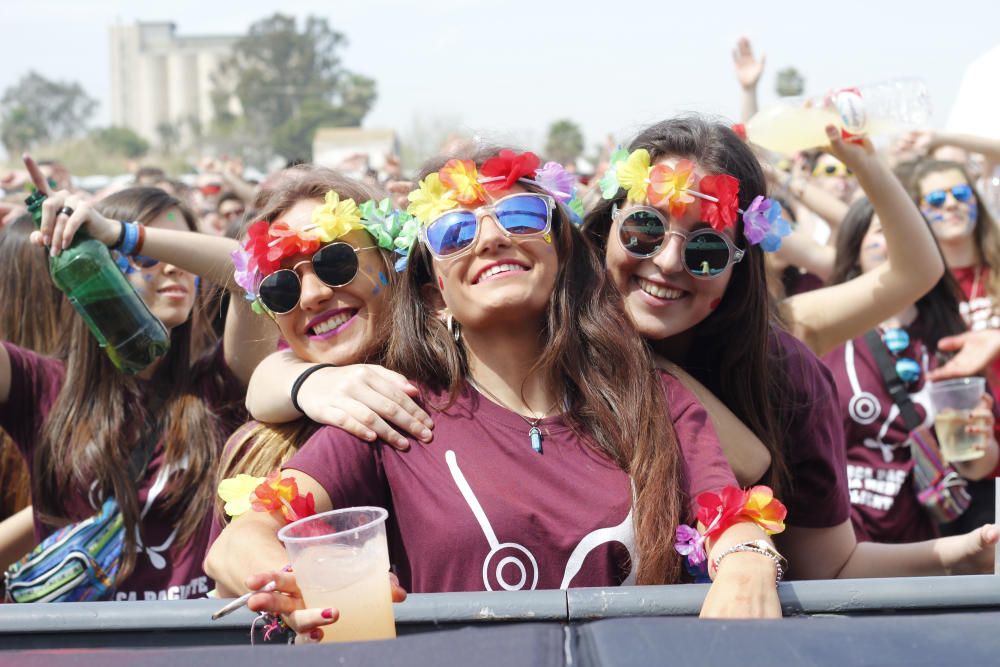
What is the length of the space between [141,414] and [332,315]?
37.7 inches

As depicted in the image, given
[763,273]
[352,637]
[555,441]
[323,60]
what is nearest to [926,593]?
[555,441]

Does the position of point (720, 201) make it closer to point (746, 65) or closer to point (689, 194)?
point (689, 194)

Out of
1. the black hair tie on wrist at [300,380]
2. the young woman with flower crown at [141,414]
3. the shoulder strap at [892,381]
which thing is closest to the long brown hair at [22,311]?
the young woman with flower crown at [141,414]

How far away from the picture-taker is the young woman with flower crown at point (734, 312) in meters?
2.42

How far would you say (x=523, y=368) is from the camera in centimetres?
222

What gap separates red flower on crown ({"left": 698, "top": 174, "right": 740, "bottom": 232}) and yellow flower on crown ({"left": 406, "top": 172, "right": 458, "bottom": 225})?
592mm

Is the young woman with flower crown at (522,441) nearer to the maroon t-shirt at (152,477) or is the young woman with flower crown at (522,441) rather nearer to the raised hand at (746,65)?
the maroon t-shirt at (152,477)

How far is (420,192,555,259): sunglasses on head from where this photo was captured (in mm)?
2156

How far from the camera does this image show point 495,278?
2.13m

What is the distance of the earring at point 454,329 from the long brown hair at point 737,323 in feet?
1.52

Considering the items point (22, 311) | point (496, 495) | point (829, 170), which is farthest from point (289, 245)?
point (829, 170)

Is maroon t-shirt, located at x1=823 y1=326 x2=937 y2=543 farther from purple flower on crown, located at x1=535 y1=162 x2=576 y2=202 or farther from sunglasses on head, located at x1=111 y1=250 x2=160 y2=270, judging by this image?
sunglasses on head, located at x1=111 y1=250 x2=160 y2=270

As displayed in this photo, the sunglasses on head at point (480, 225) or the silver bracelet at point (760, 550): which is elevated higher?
the sunglasses on head at point (480, 225)

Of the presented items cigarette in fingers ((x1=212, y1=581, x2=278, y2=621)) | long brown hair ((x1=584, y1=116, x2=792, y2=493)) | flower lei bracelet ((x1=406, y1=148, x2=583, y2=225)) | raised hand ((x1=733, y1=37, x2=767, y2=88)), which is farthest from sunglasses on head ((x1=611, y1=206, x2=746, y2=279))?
raised hand ((x1=733, y1=37, x2=767, y2=88))
